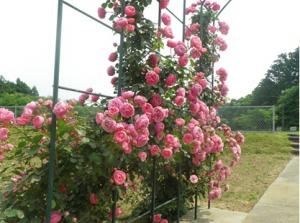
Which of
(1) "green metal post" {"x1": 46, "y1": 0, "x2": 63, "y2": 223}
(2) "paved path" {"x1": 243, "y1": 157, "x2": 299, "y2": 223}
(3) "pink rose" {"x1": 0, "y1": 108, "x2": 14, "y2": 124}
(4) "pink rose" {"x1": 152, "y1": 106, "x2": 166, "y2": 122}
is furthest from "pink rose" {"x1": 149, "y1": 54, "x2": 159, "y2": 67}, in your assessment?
(2) "paved path" {"x1": 243, "y1": 157, "x2": 299, "y2": 223}

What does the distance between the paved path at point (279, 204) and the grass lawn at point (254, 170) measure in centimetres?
13

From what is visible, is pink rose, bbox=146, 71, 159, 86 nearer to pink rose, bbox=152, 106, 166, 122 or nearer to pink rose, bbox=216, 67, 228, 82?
pink rose, bbox=152, 106, 166, 122

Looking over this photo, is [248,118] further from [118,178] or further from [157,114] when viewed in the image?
[118,178]

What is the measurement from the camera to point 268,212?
504 centimetres

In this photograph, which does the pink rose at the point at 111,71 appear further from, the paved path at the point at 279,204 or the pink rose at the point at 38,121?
the paved path at the point at 279,204

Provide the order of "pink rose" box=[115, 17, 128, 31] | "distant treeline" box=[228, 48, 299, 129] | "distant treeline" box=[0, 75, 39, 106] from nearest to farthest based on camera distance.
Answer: "pink rose" box=[115, 17, 128, 31] → "distant treeline" box=[0, 75, 39, 106] → "distant treeline" box=[228, 48, 299, 129]

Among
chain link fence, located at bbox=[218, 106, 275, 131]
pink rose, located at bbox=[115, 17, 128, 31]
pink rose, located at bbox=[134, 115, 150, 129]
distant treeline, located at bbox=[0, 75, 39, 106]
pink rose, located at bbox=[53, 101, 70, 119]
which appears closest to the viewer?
pink rose, located at bbox=[53, 101, 70, 119]

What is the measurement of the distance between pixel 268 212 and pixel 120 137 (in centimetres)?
328

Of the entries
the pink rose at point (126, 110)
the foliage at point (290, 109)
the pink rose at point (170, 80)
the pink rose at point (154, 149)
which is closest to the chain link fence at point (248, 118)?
the pink rose at point (170, 80)

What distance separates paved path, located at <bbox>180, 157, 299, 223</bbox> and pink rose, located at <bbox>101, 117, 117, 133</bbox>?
2.46 meters

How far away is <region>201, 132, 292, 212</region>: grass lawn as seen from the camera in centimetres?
575

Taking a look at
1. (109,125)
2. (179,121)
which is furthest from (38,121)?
(179,121)

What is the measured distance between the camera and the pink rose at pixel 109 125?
246 centimetres

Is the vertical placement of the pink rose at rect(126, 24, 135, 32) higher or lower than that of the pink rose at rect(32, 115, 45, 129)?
higher
